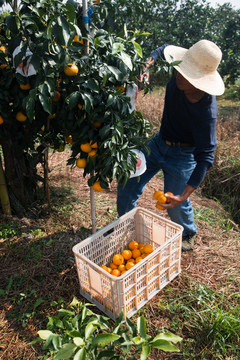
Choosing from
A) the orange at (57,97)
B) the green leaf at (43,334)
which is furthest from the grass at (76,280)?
the orange at (57,97)

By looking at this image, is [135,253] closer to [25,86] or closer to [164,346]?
[164,346]

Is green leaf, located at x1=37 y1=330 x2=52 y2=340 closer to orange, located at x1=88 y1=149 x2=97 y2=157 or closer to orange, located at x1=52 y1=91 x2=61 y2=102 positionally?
orange, located at x1=88 y1=149 x2=97 y2=157

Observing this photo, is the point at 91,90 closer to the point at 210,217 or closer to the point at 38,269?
the point at 38,269

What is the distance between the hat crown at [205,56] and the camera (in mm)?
1771

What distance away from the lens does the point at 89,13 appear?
5.23 ft

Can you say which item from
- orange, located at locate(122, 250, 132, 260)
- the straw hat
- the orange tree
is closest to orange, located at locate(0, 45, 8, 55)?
the orange tree

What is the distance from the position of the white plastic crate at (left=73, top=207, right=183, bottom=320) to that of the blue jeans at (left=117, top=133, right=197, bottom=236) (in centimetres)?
16

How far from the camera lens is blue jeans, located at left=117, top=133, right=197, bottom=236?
2.21 m

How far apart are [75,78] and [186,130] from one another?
938mm

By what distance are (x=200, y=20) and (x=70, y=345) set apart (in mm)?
9770

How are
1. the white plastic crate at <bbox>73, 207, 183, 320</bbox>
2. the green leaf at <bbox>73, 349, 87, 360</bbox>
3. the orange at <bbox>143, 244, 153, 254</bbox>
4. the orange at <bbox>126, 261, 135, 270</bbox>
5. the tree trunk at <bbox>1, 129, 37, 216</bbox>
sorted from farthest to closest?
the tree trunk at <bbox>1, 129, 37, 216</bbox>, the orange at <bbox>143, 244, 153, 254</bbox>, the orange at <bbox>126, 261, 135, 270</bbox>, the white plastic crate at <bbox>73, 207, 183, 320</bbox>, the green leaf at <bbox>73, 349, 87, 360</bbox>

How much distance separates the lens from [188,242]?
99.3 inches

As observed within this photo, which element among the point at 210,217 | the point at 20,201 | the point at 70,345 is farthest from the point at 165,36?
the point at 70,345

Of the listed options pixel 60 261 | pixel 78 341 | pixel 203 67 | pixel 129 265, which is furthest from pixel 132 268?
pixel 203 67
